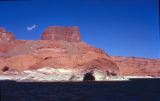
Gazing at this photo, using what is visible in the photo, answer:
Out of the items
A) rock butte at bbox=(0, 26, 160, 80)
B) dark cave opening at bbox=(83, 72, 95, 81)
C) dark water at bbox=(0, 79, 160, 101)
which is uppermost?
rock butte at bbox=(0, 26, 160, 80)

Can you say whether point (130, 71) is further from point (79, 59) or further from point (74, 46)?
point (79, 59)

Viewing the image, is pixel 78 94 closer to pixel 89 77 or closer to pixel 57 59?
pixel 89 77

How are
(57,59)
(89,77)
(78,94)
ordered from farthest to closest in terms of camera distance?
(57,59), (89,77), (78,94)

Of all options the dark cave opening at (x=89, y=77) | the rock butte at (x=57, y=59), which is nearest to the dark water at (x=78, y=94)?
the rock butte at (x=57, y=59)

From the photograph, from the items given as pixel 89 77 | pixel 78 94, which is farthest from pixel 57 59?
pixel 78 94

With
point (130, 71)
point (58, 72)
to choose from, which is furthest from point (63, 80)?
point (130, 71)

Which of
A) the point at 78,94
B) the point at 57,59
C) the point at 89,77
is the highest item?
the point at 57,59

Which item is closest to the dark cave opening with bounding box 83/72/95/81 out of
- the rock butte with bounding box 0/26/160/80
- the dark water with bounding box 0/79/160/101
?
the rock butte with bounding box 0/26/160/80

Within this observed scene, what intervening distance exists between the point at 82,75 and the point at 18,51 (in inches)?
2978

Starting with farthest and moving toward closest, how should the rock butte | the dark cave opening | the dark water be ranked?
the dark cave opening, the rock butte, the dark water

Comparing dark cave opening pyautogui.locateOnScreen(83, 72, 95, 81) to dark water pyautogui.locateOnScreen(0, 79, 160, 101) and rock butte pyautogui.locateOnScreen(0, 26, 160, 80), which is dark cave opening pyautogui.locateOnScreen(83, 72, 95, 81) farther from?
dark water pyautogui.locateOnScreen(0, 79, 160, 101)

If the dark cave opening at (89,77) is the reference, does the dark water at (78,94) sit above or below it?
below

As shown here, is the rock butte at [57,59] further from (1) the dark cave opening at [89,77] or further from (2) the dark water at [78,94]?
(2) the dark water at [78,94]

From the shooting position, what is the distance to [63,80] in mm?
93375
